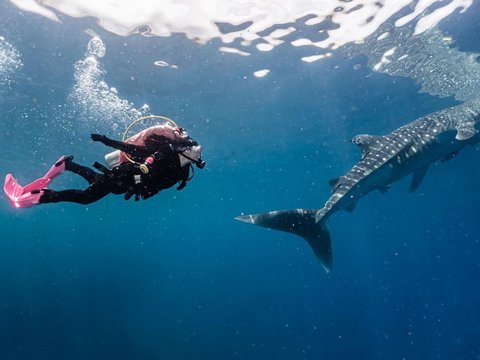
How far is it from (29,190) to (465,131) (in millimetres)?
12511

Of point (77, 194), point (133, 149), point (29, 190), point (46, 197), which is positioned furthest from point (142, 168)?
point (29, 190)

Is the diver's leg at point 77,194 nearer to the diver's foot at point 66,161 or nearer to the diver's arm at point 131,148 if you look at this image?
the diver's foot at point 66,161

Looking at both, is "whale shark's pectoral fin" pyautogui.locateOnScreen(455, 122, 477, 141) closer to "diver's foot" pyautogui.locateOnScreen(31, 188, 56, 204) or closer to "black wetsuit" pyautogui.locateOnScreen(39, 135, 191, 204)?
"black wetsuit" pyautogui.locateOnScreen(39, 135, 191, 204)

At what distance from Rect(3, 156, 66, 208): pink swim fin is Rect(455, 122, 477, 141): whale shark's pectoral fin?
1162 centimetres

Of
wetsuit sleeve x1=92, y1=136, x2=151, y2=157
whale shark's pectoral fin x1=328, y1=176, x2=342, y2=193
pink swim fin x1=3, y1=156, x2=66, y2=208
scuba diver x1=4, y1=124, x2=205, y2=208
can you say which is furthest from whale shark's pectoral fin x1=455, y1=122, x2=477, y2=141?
pink swim fin x1=3, y1=156, x2=66, y2=208

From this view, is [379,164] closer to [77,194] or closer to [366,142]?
[366,142]

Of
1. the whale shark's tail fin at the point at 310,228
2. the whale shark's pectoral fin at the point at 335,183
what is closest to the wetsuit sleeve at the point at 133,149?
the whale shark's tail fin at the point at 310,228

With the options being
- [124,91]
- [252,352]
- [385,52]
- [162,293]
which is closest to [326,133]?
[385,52]

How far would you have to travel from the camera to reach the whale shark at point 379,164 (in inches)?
334

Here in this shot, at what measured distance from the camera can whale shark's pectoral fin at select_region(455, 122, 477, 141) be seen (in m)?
11.4

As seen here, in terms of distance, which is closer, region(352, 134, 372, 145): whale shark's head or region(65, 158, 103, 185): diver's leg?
region(65, 158, 103, 185): diver's leg

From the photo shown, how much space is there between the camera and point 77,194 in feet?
16.1

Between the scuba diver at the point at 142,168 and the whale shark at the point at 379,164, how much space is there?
269cm

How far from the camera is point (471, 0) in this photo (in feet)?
42.3
